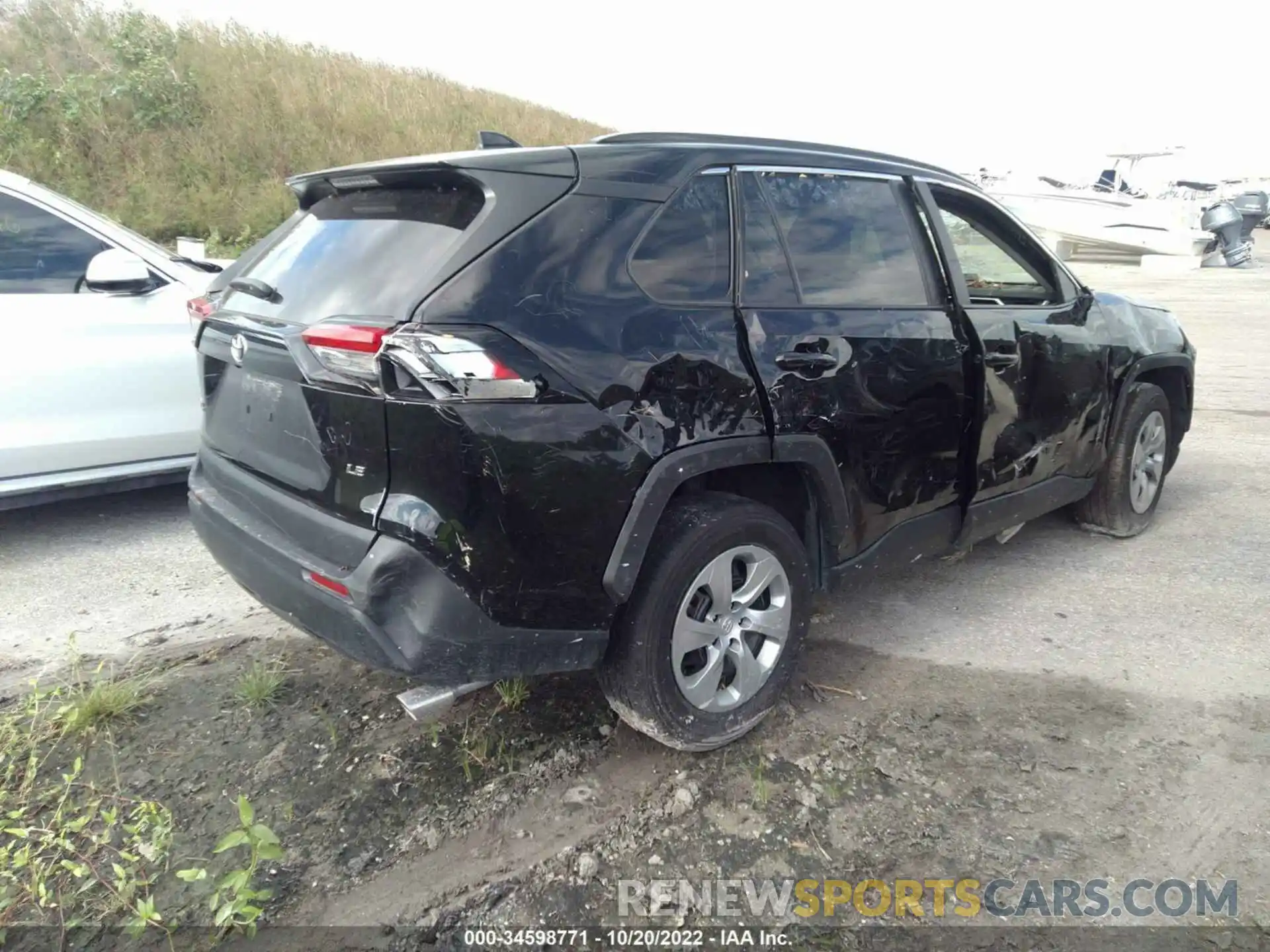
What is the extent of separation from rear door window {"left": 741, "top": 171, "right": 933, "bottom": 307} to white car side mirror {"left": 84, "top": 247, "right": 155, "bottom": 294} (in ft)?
10.8

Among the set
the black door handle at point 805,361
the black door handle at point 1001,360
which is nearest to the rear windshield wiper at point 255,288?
the black door handle at point 805,361

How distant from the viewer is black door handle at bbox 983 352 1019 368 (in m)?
3.45

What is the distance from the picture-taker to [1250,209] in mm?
23953

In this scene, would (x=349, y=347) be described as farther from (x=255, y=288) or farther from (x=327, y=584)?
(x=255, y=288)

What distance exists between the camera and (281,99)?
559 inches

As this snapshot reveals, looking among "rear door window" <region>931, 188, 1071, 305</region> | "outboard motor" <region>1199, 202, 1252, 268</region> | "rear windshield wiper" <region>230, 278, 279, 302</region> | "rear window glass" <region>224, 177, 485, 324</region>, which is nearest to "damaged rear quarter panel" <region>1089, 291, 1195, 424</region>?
"rear door window" <region>931, 188, 1071, 305</region>

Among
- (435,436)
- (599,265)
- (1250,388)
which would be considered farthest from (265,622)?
(1250,388)

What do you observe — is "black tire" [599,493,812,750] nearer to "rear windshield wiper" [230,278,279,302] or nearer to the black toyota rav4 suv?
the black toyota rav4 suv

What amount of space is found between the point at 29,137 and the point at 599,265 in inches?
509

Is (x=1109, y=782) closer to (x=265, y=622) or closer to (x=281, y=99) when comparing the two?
(x=265, y=622)

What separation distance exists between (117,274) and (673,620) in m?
3.56

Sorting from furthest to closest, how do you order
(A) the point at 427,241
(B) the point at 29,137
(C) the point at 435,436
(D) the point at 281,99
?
(D) the point at 281,99 → (B) the point at 29,137 → (A) the point at 427,241 → (C) the point at 435,436

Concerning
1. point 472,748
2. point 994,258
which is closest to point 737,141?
point 994,258

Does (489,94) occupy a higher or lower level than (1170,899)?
higher
